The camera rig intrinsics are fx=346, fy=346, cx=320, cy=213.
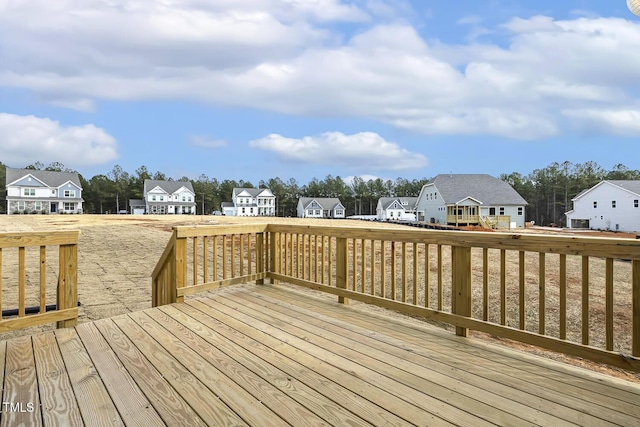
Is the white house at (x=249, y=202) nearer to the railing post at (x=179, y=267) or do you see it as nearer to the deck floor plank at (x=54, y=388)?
the railing post at (x=179, y=267)

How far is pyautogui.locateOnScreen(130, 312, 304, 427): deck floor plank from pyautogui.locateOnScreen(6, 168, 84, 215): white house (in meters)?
50.3

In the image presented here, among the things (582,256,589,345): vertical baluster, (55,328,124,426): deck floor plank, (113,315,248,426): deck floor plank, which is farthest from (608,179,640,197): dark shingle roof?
(55,328,124,426): deck floor plank

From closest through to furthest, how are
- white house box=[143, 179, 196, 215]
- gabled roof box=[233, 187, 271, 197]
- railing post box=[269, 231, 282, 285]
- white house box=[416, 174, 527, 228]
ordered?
1. railing post box=[269, 231, 282, 285]
2. white house box=[416, 174, 527, 228]
3. white house box=[143, 179, 196, 215]
4. gabled roof box=[233, 187, 271, 197]

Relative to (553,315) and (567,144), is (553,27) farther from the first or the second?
(567,144)

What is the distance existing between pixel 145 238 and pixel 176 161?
Answer: 217 feet

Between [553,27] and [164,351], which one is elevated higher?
[553,27]

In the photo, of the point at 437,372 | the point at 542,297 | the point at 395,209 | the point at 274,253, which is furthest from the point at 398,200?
the point at 437,372

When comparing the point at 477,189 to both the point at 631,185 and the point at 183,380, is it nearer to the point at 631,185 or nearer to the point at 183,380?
the point at 631,185

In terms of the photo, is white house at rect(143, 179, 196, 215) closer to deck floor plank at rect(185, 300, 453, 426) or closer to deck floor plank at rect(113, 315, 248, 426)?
deck floor plank at rect(113, 315, 248, 426)

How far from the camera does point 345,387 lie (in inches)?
82.3

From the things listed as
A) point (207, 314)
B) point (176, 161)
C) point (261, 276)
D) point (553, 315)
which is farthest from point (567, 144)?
point (176, 161)

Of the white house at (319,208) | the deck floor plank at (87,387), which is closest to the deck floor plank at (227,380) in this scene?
the deck floor plank at (87,387)

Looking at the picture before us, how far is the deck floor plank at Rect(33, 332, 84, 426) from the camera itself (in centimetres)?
178

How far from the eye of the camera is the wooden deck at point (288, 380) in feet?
5.89
